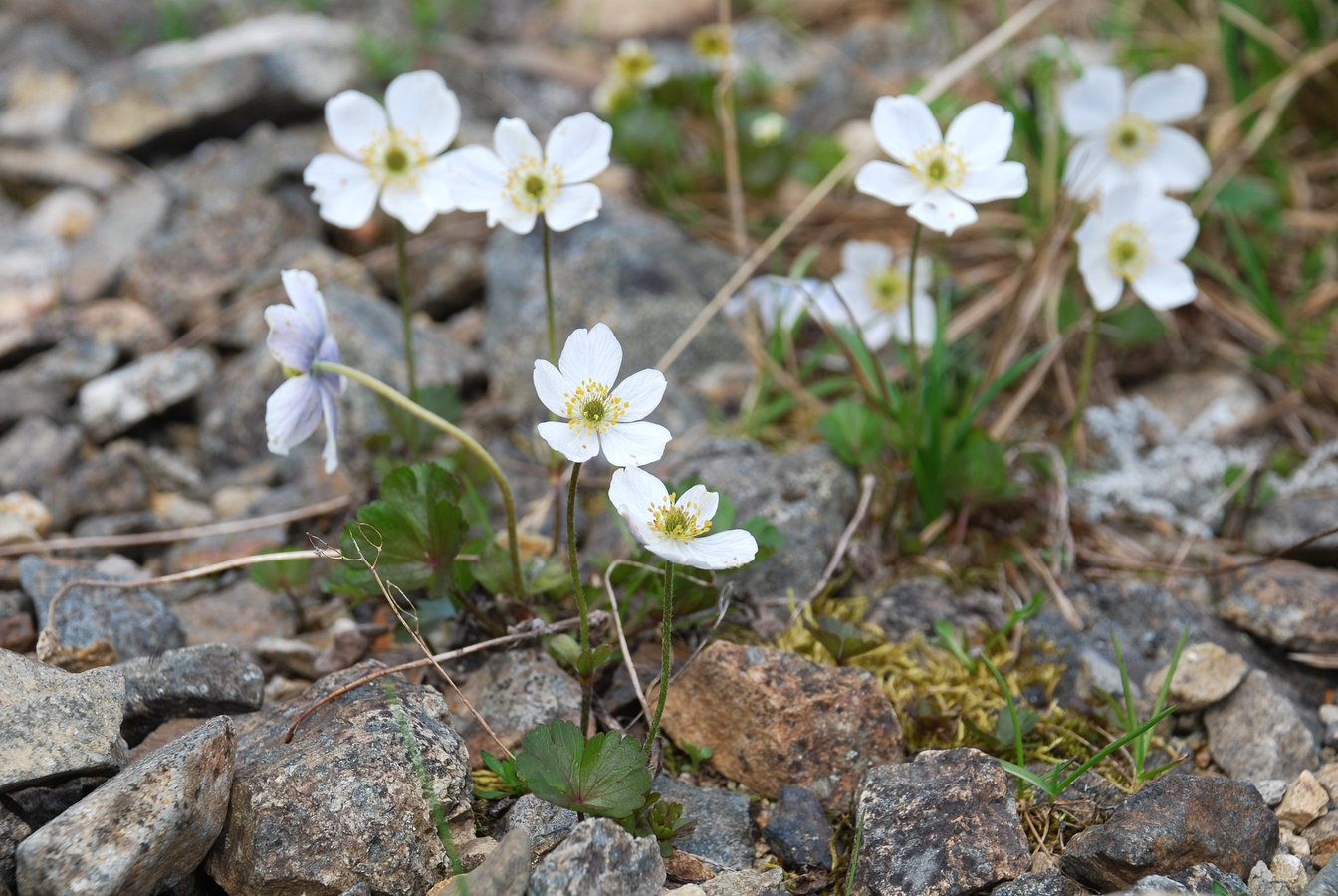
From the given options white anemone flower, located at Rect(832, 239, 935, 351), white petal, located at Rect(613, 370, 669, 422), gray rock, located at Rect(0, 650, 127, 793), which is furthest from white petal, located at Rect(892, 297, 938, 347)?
gray rock, located at Rect(0, 650, 127, 793)

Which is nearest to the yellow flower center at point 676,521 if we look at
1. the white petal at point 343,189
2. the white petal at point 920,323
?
the white petal at point 343,189

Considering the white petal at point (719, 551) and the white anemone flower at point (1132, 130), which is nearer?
the white petal at point (719, 551)

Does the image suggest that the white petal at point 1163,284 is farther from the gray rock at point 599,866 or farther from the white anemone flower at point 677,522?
the gray rock at point 599,866

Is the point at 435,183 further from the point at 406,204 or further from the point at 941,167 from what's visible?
the point at 941,167

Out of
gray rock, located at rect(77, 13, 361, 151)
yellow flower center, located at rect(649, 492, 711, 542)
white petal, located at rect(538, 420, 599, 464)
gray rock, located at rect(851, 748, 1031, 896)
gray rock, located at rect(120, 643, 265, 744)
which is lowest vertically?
gray rock, located at rect(851, 748, 1031, 896)

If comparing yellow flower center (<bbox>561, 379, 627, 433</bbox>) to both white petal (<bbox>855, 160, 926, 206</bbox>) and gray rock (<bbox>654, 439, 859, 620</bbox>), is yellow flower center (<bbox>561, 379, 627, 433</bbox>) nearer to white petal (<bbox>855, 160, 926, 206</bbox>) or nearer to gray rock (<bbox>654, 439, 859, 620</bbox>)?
gray rock (<bbox>654, 439, 859, 620</bbox>)

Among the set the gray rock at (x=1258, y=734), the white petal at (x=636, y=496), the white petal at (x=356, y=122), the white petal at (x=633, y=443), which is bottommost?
the gray rock at (x=1258, y=734)

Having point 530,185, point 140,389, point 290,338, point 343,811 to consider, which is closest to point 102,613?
point 290,338
